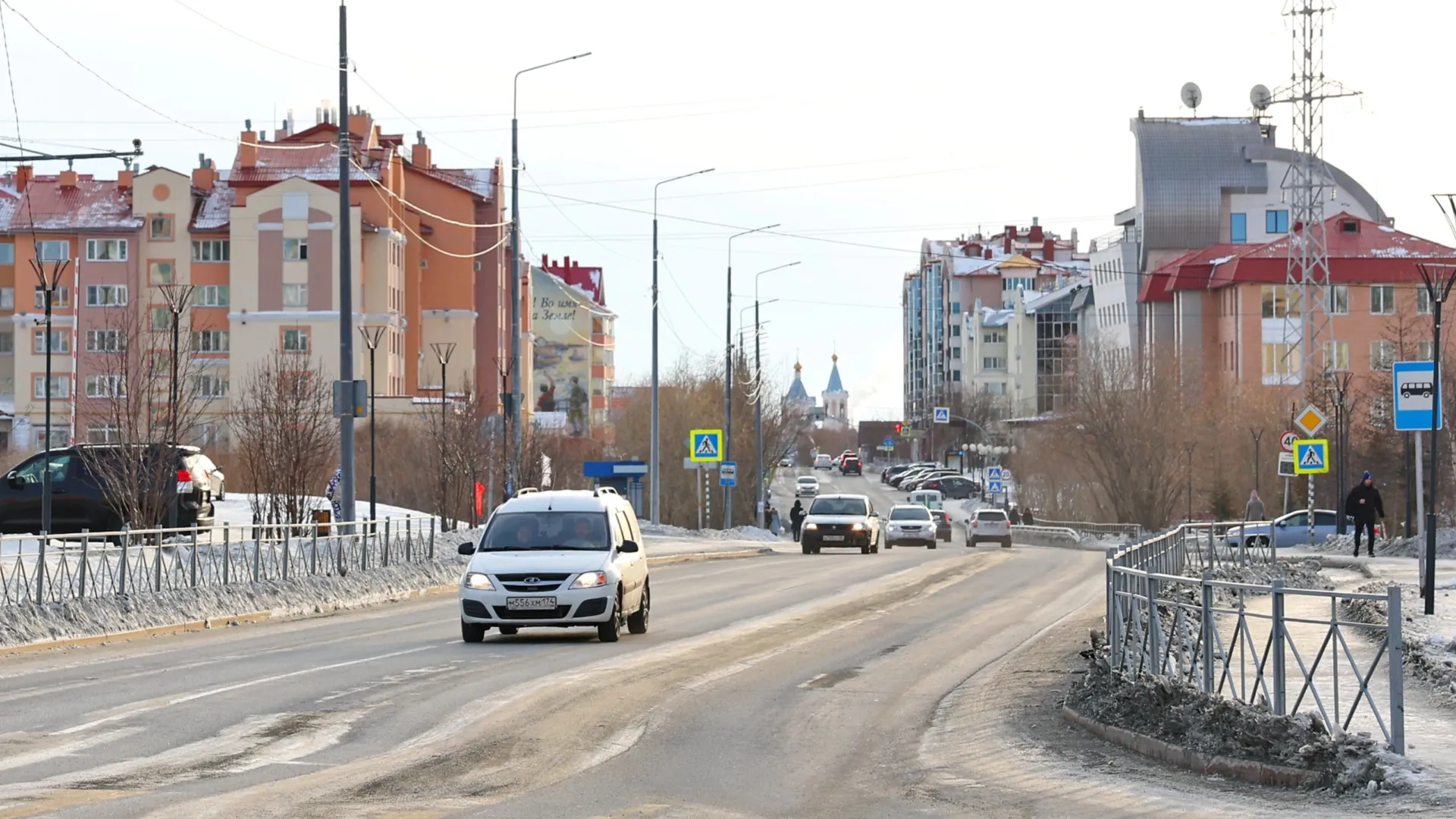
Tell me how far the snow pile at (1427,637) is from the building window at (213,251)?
7955 centimetres

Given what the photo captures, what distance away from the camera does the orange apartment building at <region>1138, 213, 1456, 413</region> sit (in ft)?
315

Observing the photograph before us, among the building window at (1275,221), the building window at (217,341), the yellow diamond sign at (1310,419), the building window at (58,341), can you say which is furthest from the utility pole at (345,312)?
the building window at (1275,221)

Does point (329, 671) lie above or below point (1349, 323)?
below

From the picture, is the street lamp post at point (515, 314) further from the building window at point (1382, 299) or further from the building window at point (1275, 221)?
the building window at point (1275, 221)

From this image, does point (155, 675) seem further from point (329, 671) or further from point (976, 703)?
point (976, 703)

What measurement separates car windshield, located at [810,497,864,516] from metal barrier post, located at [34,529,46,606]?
1376 inches

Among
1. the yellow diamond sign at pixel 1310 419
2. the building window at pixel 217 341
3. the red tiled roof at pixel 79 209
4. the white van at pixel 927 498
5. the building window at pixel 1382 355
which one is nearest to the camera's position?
the yellow diamond sign at pixel 1310 419

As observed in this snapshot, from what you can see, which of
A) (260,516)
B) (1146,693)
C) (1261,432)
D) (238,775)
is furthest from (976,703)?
(1261,432)

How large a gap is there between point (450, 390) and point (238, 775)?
279 ft

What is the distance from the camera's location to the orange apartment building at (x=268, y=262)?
307 ft

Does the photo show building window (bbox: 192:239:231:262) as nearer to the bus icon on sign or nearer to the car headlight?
the car headlight

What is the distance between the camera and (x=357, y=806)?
10086 millimetres

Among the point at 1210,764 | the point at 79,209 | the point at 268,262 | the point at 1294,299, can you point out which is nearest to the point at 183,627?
the point at 1210,764

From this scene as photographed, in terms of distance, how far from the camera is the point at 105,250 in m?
99.3
